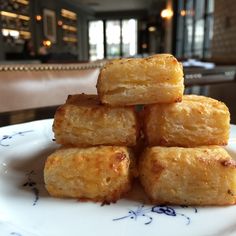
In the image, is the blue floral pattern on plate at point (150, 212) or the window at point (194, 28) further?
the window at point (194, 28)

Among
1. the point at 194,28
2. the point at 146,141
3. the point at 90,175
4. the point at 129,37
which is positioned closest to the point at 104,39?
the point at 129,37

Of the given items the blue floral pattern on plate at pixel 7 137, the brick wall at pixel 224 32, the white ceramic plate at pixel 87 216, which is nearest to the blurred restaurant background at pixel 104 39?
the brick wall at pixel 224 32

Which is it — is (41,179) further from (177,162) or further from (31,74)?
(31,74)

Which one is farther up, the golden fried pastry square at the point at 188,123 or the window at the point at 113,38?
the window at the point at 113,38

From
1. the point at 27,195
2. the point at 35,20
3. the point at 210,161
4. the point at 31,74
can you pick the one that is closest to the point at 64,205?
the point at 27,195

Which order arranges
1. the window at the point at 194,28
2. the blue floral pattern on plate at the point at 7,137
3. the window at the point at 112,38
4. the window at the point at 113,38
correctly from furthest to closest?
the window at the point at 113,38, the window at the point at 112,38, the window at the point at 194,28, the blue floral pattern on plate at the point at 7,137

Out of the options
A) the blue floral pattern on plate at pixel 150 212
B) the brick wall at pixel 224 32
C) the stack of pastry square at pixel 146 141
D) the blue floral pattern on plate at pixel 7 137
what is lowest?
the blue floral pattern on plate at pixel 150 212

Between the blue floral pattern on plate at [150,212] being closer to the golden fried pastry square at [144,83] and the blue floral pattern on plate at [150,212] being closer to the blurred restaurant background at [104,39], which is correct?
the golden fried pastry square at [144,83]
